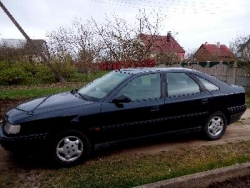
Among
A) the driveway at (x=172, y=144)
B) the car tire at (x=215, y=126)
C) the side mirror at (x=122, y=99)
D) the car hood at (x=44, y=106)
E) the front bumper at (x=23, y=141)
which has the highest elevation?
the side mirror at (x=122, y=99)

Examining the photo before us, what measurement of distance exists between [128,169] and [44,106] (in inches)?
62.1

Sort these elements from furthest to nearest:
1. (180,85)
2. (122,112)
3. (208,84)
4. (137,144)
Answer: (208,84), (137,144), (180,85), (122,112)

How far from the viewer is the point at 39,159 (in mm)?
4609

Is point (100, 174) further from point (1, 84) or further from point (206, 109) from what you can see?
point (1, 84)

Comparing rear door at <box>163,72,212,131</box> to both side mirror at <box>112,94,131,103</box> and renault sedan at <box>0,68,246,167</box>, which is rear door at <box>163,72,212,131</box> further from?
side mirror at <box>112,94,131,103</box>

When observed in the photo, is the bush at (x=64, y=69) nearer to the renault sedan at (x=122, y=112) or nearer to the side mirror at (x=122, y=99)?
the renault sedan at (x=122, y=112)

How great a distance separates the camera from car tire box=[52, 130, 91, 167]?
4250mm

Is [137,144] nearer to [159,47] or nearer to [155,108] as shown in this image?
[155,108]

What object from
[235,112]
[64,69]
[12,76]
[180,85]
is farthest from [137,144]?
[64,69]

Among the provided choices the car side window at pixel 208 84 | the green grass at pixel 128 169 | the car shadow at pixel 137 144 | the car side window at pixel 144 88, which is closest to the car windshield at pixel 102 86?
the car side window at pixel 144 88

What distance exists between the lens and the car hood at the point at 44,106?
4205mm

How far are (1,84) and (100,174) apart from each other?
14878 mm

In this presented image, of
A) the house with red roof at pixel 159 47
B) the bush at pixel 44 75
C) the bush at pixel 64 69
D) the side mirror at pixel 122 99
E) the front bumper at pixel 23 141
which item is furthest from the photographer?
the bush at pixel 64 69

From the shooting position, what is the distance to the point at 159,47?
1933 cm
